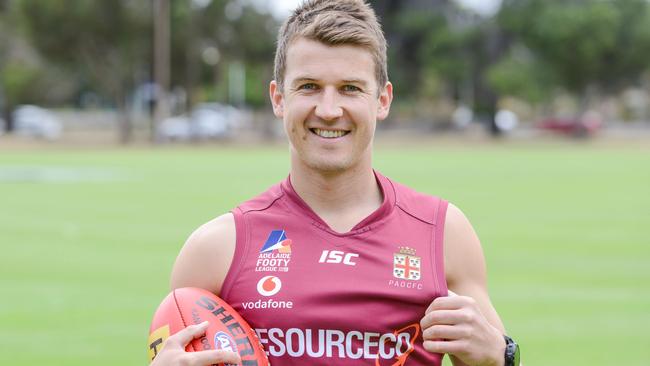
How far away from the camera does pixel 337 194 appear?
10.7 feet

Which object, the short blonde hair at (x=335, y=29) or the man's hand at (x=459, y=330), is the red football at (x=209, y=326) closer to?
the man's hand at (x=459, y=330)

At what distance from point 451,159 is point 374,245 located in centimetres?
3612

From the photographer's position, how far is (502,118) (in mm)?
71062

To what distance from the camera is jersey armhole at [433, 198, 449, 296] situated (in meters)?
3.14

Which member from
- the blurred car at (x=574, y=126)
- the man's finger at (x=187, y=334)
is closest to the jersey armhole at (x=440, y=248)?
the man's finger at (x=187, y=334)

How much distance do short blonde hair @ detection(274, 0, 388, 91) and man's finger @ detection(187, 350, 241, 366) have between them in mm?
857

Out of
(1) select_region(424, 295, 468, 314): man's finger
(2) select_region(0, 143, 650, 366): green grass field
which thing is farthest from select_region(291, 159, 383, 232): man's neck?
(2) select_region(0, 143, 650, 366): green grass field

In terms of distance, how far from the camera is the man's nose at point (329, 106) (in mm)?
3072

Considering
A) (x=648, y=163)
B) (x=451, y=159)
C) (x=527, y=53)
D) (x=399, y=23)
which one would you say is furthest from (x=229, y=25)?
(x=648, y=163)

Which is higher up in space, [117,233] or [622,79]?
[622,79]

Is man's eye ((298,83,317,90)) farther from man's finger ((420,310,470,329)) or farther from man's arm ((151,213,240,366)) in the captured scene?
man's finger ((420,310,470,329))

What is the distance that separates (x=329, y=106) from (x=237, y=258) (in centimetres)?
54

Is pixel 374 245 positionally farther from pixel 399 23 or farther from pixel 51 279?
pixel 399 23

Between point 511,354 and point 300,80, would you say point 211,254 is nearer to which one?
point 300,80
